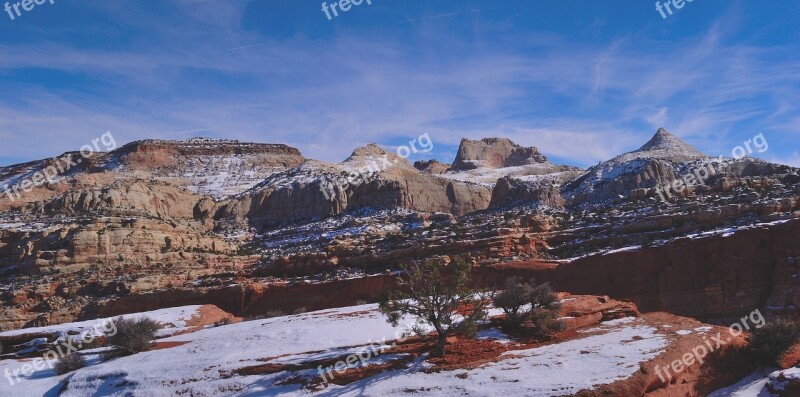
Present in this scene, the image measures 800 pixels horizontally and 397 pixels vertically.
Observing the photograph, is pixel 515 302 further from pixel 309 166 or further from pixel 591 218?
pixel 309 166

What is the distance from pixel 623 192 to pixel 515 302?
4700 cm

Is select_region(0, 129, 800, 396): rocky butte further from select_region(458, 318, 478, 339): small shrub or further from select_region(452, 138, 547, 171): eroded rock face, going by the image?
select_region(452, 138, 547, 171): eroded rock face

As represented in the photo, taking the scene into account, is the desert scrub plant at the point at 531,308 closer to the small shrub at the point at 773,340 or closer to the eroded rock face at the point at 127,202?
the small shrub at the point at 773,340

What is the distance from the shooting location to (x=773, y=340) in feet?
44.4

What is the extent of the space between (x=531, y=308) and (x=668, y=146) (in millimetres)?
86920

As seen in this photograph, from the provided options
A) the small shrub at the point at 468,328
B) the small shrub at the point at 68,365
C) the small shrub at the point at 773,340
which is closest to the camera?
the small shrub at the point at 773,340

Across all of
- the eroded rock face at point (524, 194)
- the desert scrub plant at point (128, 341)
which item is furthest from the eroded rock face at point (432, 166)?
the desert scrub plant at point (128, 341)

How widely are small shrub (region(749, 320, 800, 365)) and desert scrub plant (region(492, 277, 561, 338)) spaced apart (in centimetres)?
494

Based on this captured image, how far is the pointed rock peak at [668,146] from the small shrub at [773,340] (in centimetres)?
7814

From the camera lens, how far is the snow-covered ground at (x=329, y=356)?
1198 centimetres

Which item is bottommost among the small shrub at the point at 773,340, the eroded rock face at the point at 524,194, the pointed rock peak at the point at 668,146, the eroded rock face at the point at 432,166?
the small shrub at the point at 773,340

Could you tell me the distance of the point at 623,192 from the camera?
5928 cm

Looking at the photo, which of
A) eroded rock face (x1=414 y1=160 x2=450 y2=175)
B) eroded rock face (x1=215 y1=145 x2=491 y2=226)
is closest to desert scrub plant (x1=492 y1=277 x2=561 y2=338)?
eroded rock face (x1=215 y1=145 x2=491 y2=226)

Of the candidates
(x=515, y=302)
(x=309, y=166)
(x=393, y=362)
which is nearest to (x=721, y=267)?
(x=515, y=302)
